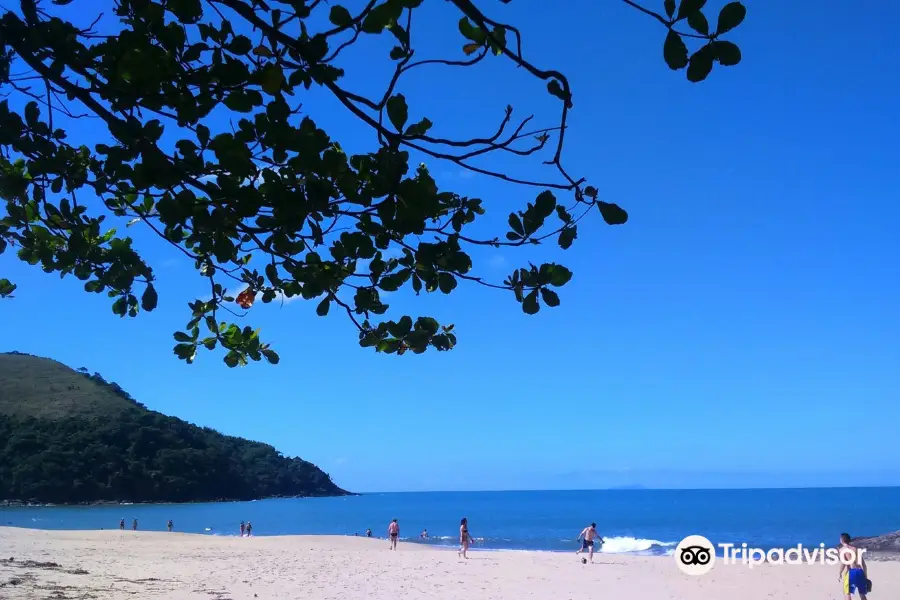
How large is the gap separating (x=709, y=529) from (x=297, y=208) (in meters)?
67.2

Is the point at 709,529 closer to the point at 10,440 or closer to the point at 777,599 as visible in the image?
the point at 777,599

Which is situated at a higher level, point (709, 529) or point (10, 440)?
point (10, 440)

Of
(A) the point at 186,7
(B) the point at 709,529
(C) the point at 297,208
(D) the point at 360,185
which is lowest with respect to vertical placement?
(B) the point at 709,529

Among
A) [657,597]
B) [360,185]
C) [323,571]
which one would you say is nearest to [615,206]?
[360,185]

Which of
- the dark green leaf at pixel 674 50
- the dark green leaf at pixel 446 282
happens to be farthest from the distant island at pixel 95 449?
the dark green leaf at pixel 674 50

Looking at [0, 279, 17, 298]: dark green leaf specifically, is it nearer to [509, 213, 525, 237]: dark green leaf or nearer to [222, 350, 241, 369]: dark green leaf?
[222, 350, 241, 369]: dark green leaf

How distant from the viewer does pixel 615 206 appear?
2221 millimetres

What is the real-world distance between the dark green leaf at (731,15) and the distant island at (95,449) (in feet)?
345

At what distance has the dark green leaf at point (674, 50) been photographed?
6.19 feet

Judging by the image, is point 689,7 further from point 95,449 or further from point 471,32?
point 95,449

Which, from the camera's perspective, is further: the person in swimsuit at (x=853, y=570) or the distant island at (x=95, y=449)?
the distant island at (x=95, y=449)

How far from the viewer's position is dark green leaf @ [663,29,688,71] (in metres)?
1.89

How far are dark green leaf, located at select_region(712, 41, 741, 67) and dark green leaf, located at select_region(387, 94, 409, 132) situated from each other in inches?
35.7

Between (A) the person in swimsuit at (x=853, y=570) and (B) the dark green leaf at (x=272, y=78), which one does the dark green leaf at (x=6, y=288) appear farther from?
(A) the person in swimsuit at (x=853, y=570)
